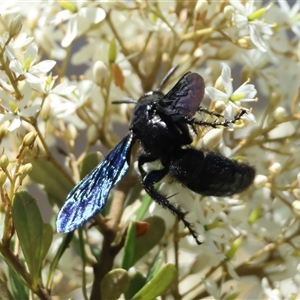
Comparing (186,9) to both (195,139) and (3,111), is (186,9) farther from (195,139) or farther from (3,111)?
(3,111)

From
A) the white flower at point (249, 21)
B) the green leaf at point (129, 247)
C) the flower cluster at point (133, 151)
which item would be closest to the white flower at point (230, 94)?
the flower cluster at point (133, 151)

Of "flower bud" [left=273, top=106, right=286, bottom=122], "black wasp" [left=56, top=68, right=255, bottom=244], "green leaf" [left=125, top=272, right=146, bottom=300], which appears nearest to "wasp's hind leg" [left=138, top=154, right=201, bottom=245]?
"black wasp" [left=56, top=68, right=255, bottom=244]

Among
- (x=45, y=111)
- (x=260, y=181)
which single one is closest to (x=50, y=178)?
(x=45, y=111)

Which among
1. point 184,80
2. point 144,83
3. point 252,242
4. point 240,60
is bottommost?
point 252,242

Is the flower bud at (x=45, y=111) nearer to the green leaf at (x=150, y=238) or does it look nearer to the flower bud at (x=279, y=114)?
the green leaf at (x=150, y=238)

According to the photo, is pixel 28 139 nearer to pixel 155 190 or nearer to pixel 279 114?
pixel 155 190

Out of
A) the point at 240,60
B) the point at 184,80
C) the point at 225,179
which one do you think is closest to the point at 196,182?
the point at 225,179
